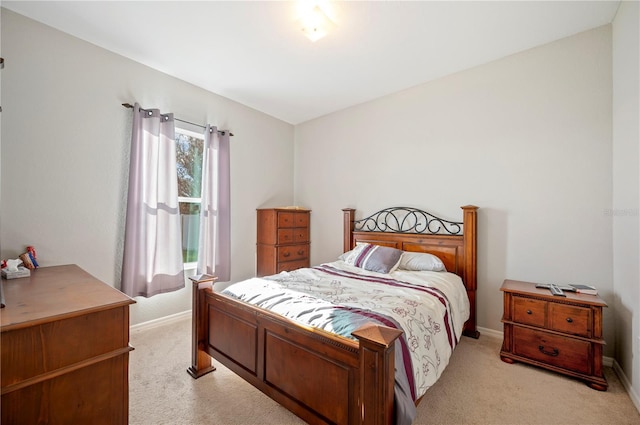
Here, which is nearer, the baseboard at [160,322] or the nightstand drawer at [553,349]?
the nightstand drawer at [553,349]

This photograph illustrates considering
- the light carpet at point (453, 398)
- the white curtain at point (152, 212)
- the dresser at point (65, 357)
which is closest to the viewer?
the dresser at point (65, 357)

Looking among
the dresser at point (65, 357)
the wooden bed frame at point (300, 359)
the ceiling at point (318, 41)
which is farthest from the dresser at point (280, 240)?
the dresser at point (65, 357)

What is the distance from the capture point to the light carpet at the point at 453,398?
162cm

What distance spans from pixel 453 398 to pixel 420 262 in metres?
1.26

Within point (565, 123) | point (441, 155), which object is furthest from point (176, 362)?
point (565, 123)

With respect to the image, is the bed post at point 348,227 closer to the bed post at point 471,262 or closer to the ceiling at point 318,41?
the bed post at point 471,262

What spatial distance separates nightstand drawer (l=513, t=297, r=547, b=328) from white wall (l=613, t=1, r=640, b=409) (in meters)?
0.48

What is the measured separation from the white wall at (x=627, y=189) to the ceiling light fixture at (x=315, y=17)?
204 cm

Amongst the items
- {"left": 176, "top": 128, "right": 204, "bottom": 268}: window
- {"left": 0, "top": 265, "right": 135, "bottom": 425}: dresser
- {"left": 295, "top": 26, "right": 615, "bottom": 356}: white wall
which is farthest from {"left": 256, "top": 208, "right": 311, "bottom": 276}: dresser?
{"left": 0, "top": 265, "right": 135, "bottom": 425}: dresser

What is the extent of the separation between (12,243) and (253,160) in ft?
8.31

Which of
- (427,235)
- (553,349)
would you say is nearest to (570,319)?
(553,349)

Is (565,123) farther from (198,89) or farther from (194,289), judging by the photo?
(198,89)

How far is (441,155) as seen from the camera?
121 inches

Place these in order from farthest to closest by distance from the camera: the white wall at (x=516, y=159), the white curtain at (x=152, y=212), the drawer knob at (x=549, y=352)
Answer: the white curtain at (x=152, y=212) < the white wall at (x=516, y=159) < the drawer knob at (x=549, y=352)
